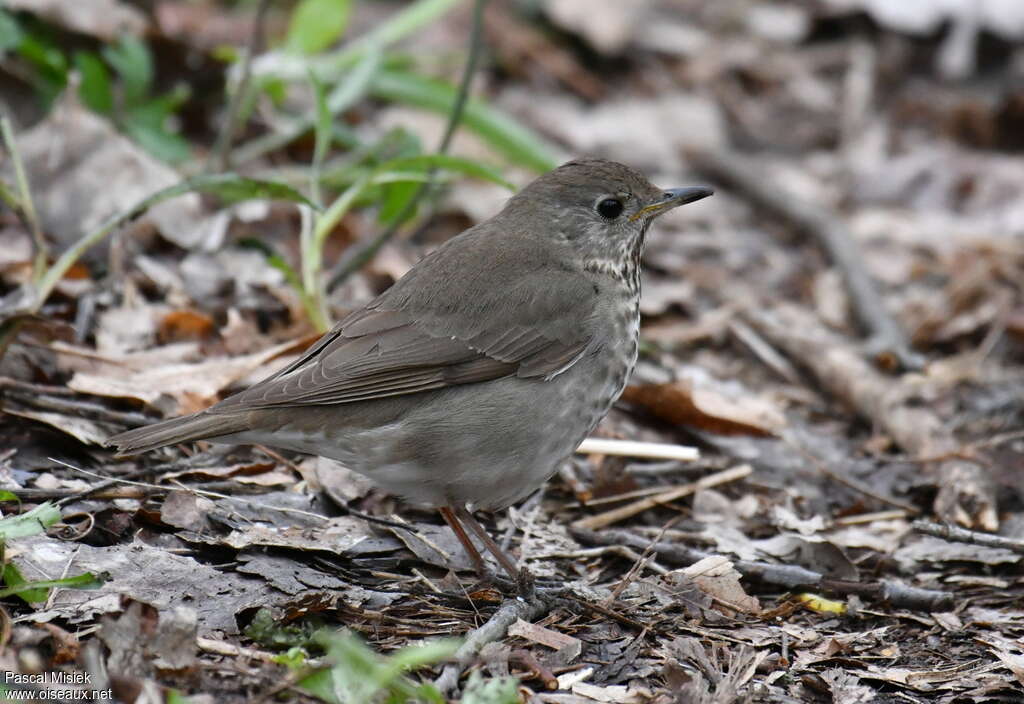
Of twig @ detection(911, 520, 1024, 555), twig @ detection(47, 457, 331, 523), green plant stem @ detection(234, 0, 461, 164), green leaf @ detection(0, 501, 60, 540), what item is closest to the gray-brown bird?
twig @ detection(47, 457, 331, 523)

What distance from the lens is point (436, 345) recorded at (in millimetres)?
4703

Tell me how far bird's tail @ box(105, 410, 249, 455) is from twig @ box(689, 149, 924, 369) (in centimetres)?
409

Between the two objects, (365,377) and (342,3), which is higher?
(342,3)

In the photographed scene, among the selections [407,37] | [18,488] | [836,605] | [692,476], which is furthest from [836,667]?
[407,37]

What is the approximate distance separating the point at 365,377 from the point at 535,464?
0.73 m

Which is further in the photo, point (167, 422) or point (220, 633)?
point (167, 422)

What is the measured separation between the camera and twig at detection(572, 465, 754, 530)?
5207 mm

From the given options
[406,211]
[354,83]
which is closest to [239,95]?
[354,83]

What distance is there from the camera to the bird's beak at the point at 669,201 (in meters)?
5.27

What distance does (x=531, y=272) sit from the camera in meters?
5.02

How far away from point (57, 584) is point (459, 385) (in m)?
1.69

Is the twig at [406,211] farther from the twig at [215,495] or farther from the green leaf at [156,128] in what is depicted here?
the twig at [215,495]

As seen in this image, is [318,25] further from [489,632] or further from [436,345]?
[489,632]

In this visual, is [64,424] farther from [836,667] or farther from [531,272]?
[836,667]
